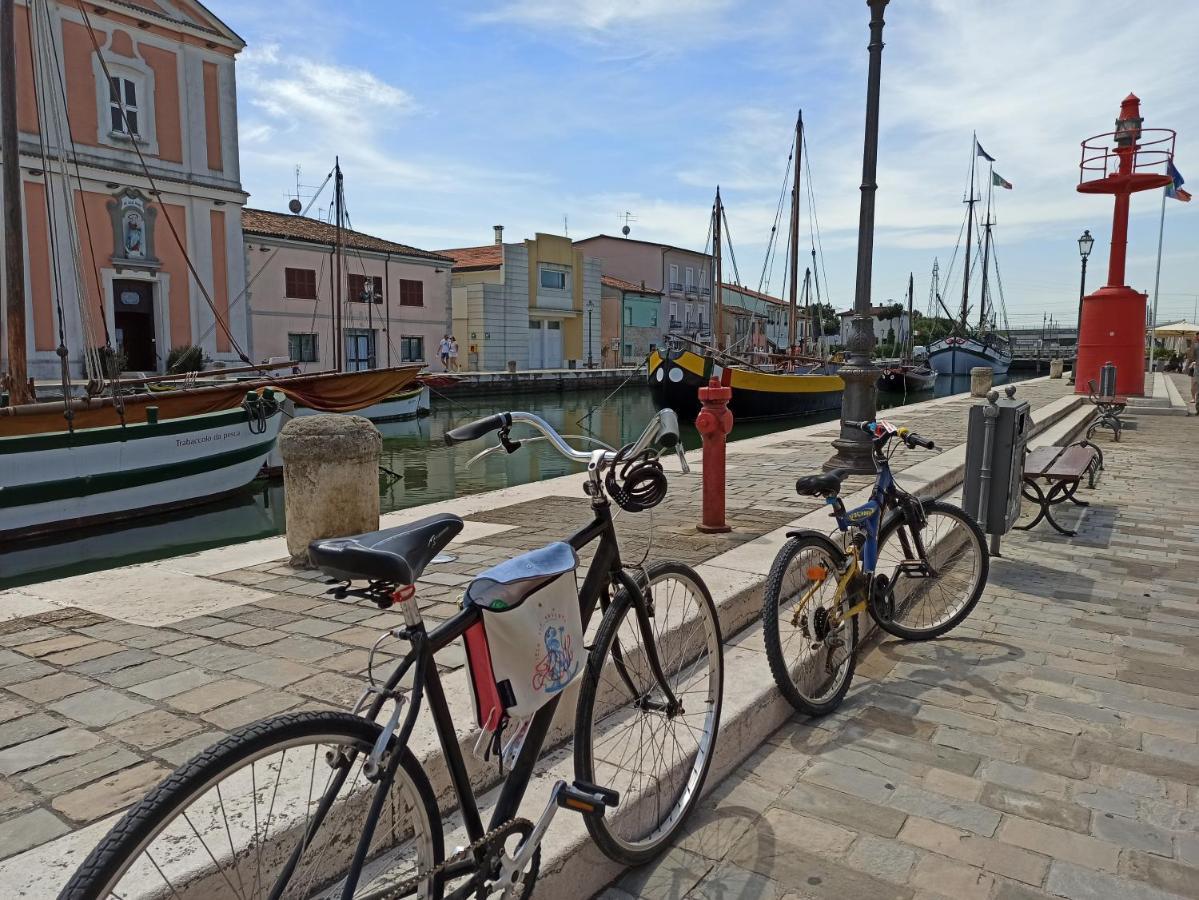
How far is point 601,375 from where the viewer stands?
42312 millimetres

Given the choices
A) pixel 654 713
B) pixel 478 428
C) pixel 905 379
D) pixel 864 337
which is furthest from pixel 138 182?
pixel 905 379

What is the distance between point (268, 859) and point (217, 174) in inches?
1074

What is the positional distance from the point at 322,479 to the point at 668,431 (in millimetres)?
3329

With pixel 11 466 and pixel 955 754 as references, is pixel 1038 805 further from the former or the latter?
pixel 11 466

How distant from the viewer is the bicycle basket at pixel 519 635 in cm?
189

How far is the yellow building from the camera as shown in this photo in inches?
1634

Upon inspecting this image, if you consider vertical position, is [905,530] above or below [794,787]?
above

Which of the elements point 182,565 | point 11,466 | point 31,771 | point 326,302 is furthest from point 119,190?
point 31,771

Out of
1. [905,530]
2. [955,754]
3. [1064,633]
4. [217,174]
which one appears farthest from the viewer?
[217,174]

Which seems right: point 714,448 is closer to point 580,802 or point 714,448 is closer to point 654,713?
point 654,713

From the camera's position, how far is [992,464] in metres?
5.91

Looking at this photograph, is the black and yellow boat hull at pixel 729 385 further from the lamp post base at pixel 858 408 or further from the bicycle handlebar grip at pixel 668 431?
the bicycle handlebar grip at pixel 668 431

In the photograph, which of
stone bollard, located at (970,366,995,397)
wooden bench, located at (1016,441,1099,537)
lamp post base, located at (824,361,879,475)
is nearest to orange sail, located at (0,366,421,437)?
lamp post base, located at (824,361,879,475)

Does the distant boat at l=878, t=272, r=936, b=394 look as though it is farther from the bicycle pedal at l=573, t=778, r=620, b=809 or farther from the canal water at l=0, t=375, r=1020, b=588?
the bicycle pedal at l=573, t=778, r=620, b=809
